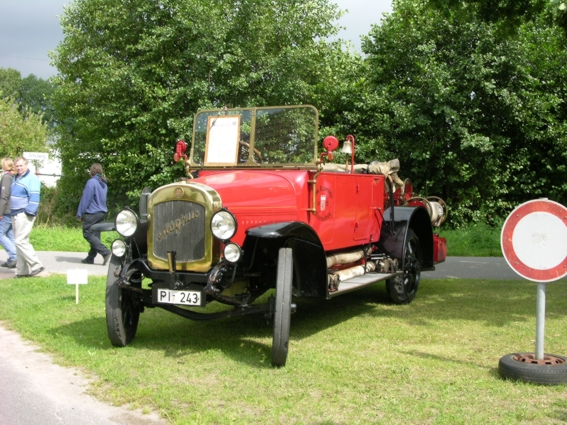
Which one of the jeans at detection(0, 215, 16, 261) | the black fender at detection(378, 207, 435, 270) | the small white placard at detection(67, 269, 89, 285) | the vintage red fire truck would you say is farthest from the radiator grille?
the jeans at detection(0, 215, 16, 261)

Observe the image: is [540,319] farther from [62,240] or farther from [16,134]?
[16,134]

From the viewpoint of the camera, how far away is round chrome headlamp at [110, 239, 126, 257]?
5.93 meters

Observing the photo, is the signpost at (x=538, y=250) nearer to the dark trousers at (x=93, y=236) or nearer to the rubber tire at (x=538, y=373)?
the rubber tire at (x=538, y=373)

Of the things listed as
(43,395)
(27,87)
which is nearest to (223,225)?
(43,395)

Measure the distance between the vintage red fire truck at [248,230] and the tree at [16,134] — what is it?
84.2 feet

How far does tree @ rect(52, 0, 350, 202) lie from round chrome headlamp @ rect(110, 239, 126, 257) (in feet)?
41.0

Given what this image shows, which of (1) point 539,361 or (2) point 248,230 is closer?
(1) point 539,361

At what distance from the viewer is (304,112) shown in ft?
22.8

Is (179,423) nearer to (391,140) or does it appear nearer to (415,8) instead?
(391,140)

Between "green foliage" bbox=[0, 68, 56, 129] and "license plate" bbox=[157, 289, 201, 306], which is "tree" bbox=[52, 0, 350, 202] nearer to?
"license plate" bbox=[157, 289, 201, 306]

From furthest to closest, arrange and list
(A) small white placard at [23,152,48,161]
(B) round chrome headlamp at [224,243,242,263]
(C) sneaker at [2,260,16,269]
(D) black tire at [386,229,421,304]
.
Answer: (A) small white placard at [23,152,48,161] < (C) sneaker at [2,260,16,269] < (D) black tire at [386,229,421,304] < (B) round chrome headlamp at [224,243,242,263]

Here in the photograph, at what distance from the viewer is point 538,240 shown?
5.00 meters

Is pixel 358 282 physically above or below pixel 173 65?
below

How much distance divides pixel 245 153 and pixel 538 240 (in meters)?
3.19
